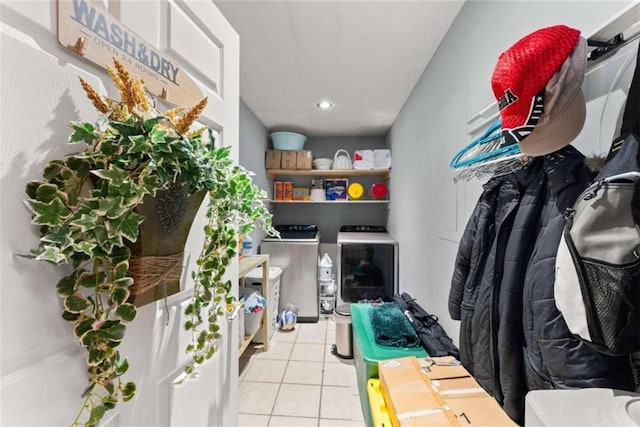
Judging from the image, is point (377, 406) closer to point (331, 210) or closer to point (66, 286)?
point (66, 286)

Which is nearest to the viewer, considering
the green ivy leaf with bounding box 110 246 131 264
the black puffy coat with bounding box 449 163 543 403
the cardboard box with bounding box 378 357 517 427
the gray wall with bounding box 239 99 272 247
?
the green ivy leaf with bounding box 110 246 131 264

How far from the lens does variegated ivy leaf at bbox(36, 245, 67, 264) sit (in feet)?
1.28

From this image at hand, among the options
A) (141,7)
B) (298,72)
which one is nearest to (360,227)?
(298,72)

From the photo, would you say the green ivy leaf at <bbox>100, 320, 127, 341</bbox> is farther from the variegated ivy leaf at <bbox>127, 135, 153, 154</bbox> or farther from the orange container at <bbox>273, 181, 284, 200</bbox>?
the orange container at <bbox>273, 181, 284, 200</bbox>

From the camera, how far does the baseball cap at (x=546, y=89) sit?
69 centimetres

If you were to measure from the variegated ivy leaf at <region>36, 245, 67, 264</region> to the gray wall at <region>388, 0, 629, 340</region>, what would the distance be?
4.33ft

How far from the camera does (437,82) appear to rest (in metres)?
1.87

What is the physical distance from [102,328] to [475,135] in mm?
1571

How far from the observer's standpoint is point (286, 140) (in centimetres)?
356

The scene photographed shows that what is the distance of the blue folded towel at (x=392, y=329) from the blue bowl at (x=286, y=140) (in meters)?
2.35

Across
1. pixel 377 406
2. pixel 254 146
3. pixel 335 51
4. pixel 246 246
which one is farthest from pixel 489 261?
pixel 254 146

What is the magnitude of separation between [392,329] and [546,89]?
5.12 feet

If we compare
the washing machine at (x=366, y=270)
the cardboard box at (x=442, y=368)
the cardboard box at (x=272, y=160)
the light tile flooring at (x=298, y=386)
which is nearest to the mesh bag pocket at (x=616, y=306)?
the cardboard box at (x=442, y=368)

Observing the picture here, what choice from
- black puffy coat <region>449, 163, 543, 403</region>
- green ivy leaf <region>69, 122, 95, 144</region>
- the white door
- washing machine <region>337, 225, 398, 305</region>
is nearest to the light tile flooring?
washing machine <region>337, 225, 398, 305</region>
